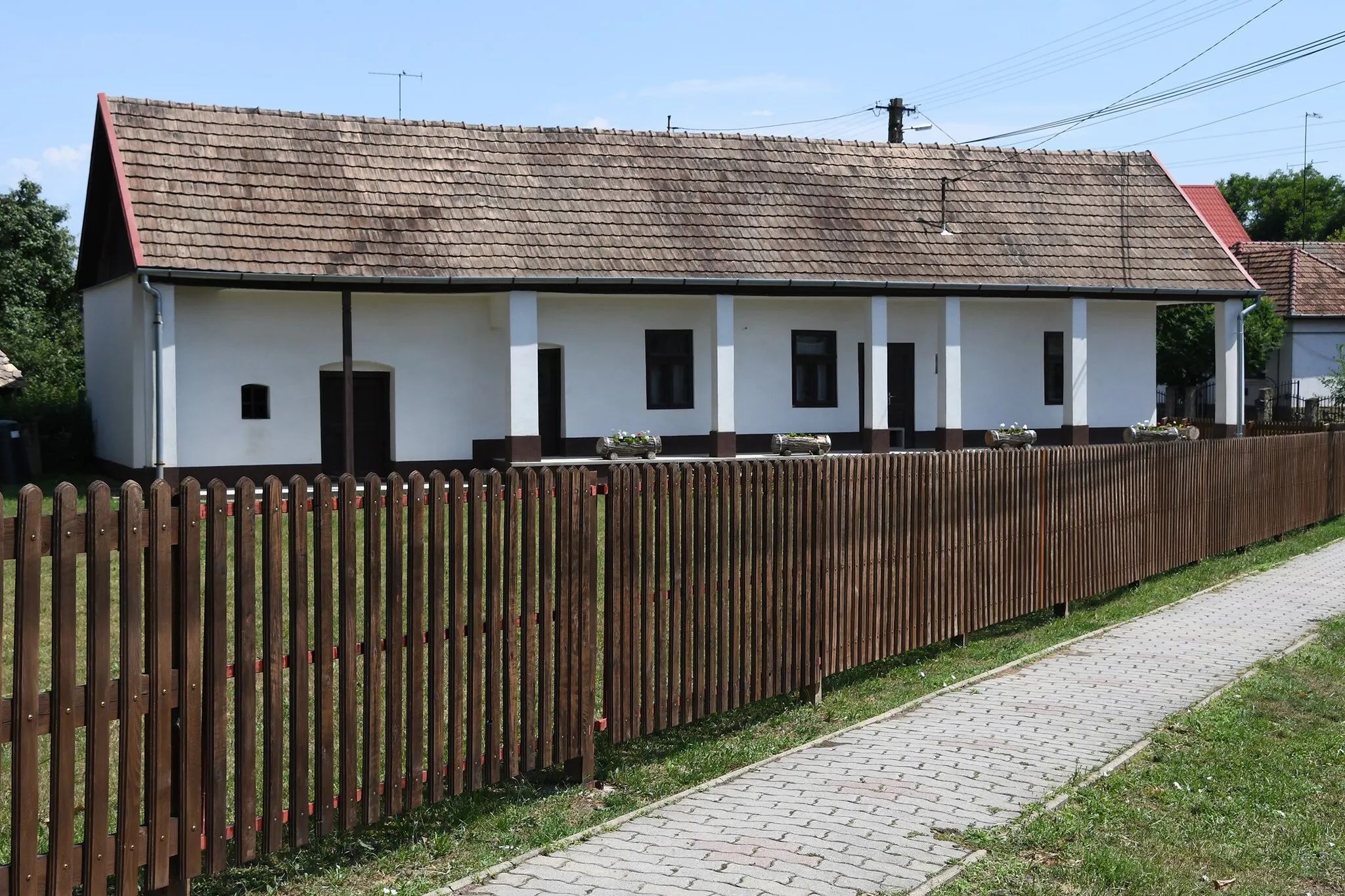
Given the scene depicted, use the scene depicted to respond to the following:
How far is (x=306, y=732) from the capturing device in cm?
518

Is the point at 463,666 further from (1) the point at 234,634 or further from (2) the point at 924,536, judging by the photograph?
(2) the point at 924,536

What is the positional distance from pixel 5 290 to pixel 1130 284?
3325 centimetres

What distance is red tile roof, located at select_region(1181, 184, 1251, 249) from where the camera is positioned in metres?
51.8

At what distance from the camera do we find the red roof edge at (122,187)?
19594 mm

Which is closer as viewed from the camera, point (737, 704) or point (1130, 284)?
point (737, 704)

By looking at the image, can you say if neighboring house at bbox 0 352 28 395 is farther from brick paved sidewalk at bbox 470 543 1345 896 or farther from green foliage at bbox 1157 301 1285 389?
green foliage at bbox 1157 301 1285 389

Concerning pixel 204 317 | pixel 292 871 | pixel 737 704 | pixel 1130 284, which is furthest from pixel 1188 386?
pixel 292 871

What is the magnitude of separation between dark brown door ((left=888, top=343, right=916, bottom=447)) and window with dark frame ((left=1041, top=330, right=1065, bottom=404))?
9.32 feet

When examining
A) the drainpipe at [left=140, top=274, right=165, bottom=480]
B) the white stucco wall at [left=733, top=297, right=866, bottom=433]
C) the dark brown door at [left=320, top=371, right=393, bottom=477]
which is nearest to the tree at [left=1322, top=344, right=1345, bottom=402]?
the white stucco wall at [left=733, top=297, right=866, bottom=433]

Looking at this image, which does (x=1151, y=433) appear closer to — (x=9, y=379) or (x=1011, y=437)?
(x=1011, y=437)

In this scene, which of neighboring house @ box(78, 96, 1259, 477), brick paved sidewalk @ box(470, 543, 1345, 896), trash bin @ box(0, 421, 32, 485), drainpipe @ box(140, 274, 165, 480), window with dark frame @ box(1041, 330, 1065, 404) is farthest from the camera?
window with dark frame @ box(1041, 330, 1065, 404)

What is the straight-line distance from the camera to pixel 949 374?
25.2m

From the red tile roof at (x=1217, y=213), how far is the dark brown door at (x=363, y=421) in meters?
37.7

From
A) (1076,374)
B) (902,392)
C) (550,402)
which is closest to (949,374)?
(902,392)
